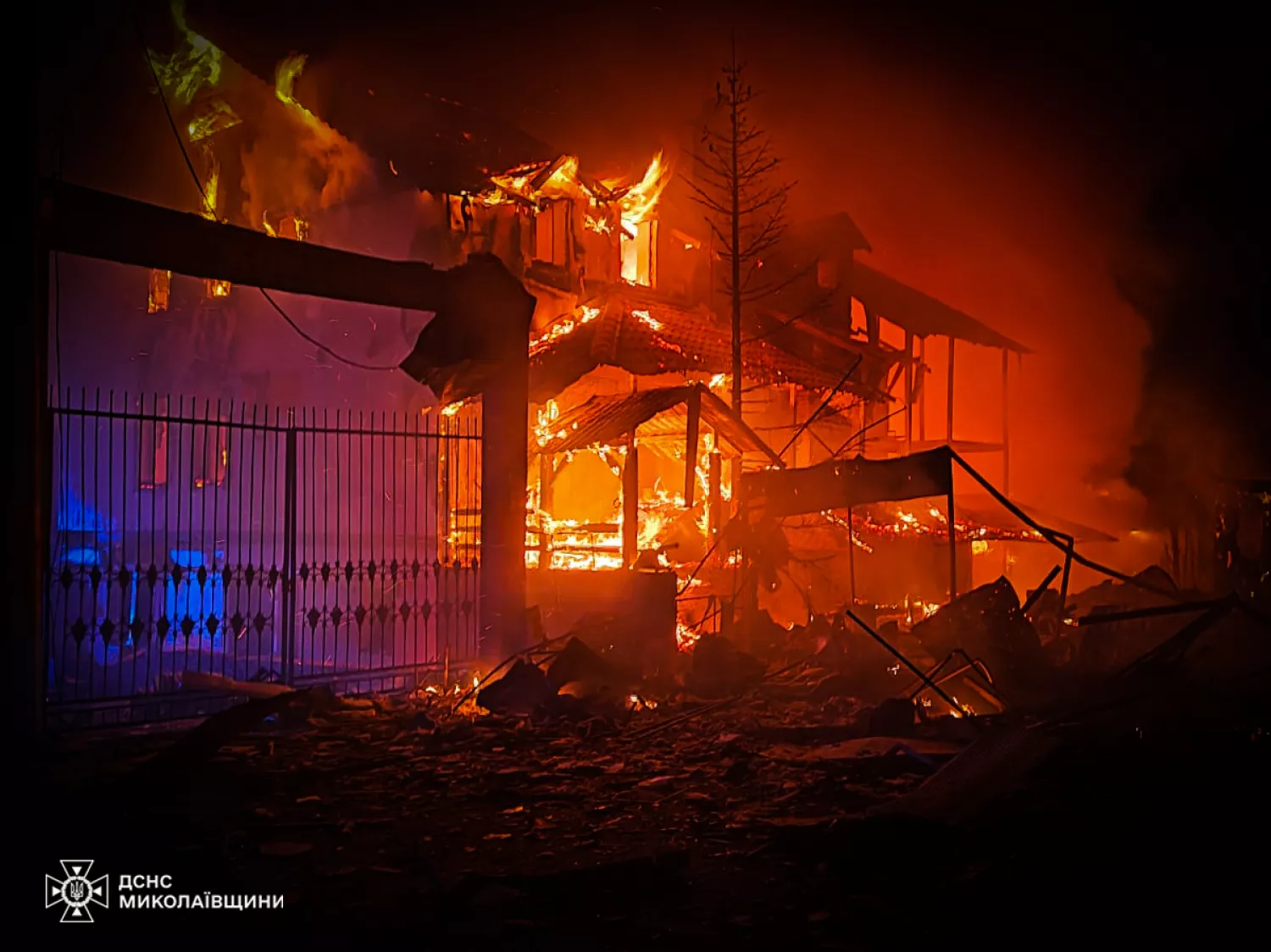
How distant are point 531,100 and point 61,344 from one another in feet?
58.2

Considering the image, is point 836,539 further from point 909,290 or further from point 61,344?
point 61,344

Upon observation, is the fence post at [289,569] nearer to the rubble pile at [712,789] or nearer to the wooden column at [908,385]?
the rubble pile at [712,789]

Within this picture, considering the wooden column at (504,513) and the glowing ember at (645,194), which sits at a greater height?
the glowing ember at (645,194)

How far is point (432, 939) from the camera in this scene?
15.5 feet

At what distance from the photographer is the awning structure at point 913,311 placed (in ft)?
97.5

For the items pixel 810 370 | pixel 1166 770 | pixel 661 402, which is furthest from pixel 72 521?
pixel 1166 770

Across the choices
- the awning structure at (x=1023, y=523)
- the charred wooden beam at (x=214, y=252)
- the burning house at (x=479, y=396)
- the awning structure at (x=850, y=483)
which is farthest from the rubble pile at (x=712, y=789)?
the awning structure at (x=1023, y=523)

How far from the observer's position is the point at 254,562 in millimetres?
23500

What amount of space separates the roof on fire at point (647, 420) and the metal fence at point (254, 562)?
2339 mm

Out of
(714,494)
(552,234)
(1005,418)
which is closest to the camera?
Answer: (714,494)

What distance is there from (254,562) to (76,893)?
19416 mm

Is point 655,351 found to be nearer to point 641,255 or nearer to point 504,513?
point 641,255

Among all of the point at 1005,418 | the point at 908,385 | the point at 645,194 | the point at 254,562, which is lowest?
the point at 254,562

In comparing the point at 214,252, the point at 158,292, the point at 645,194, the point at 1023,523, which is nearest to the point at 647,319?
the point at 645,194
